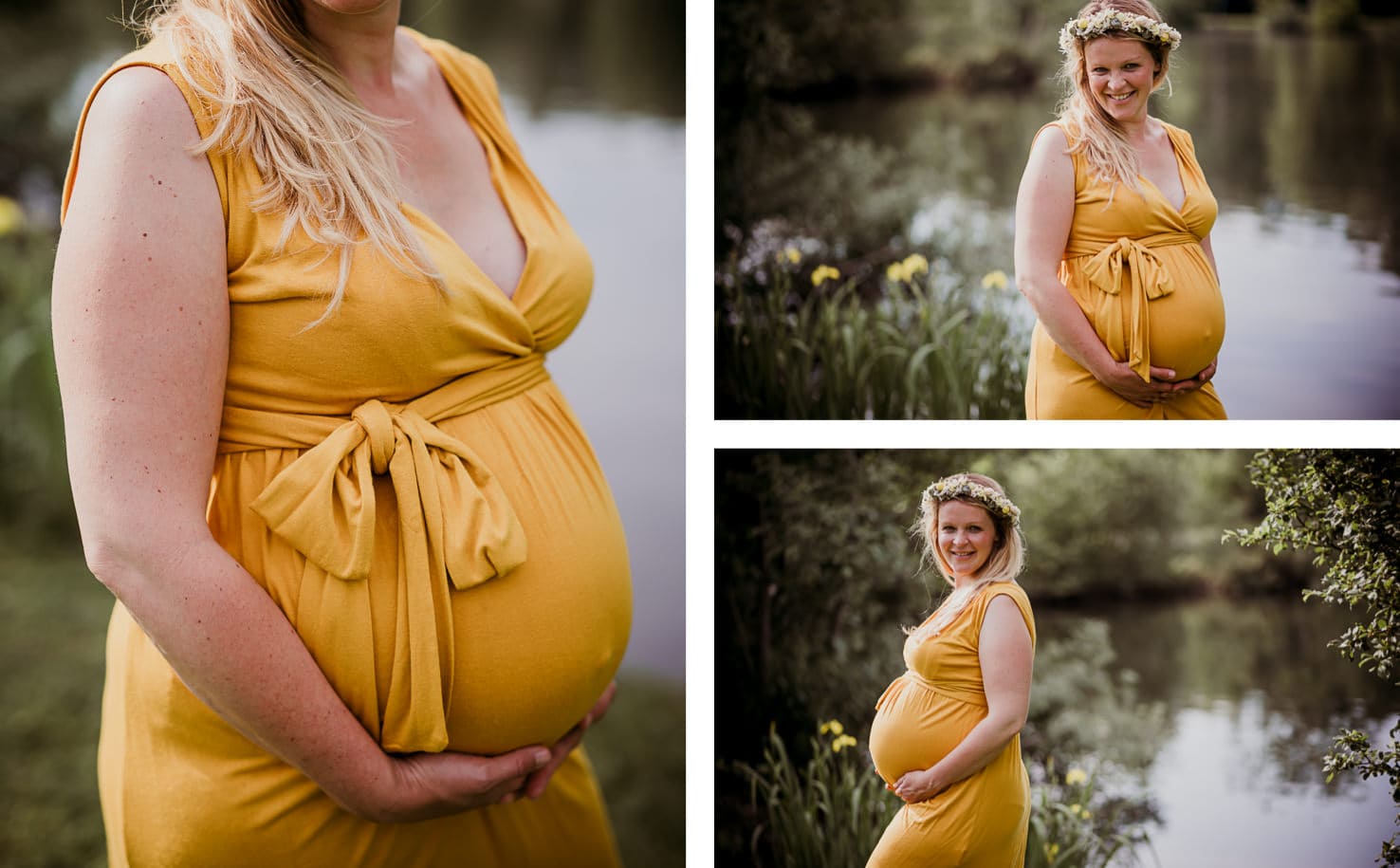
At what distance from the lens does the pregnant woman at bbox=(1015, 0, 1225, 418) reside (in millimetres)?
1427

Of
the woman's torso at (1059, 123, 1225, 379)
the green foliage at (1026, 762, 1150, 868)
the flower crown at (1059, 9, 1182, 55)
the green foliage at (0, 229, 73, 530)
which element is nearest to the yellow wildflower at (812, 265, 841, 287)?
the woman's torso at (1059, 123, 1225, 379)

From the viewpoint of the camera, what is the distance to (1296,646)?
1.54m

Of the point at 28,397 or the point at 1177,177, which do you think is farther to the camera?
the point at 28,397

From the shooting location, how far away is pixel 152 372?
2.92 feet

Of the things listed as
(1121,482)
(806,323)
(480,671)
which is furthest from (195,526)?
(1121,482)

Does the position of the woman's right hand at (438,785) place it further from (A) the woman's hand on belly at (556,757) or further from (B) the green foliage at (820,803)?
(B) the green foliage at (820,803)

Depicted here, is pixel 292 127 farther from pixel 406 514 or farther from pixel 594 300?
pixel 594 300

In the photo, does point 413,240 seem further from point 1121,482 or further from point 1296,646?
point 1296,646

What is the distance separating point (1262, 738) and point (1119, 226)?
0.73m

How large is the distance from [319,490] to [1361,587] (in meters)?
1.37

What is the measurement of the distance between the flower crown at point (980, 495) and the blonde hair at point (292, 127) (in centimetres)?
80

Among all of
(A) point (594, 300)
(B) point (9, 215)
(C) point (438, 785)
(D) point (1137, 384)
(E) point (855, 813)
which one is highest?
(B) point (9, 215)

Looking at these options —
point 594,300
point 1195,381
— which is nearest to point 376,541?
point 594,300

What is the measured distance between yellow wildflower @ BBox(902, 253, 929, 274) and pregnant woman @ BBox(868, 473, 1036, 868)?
0.30m
